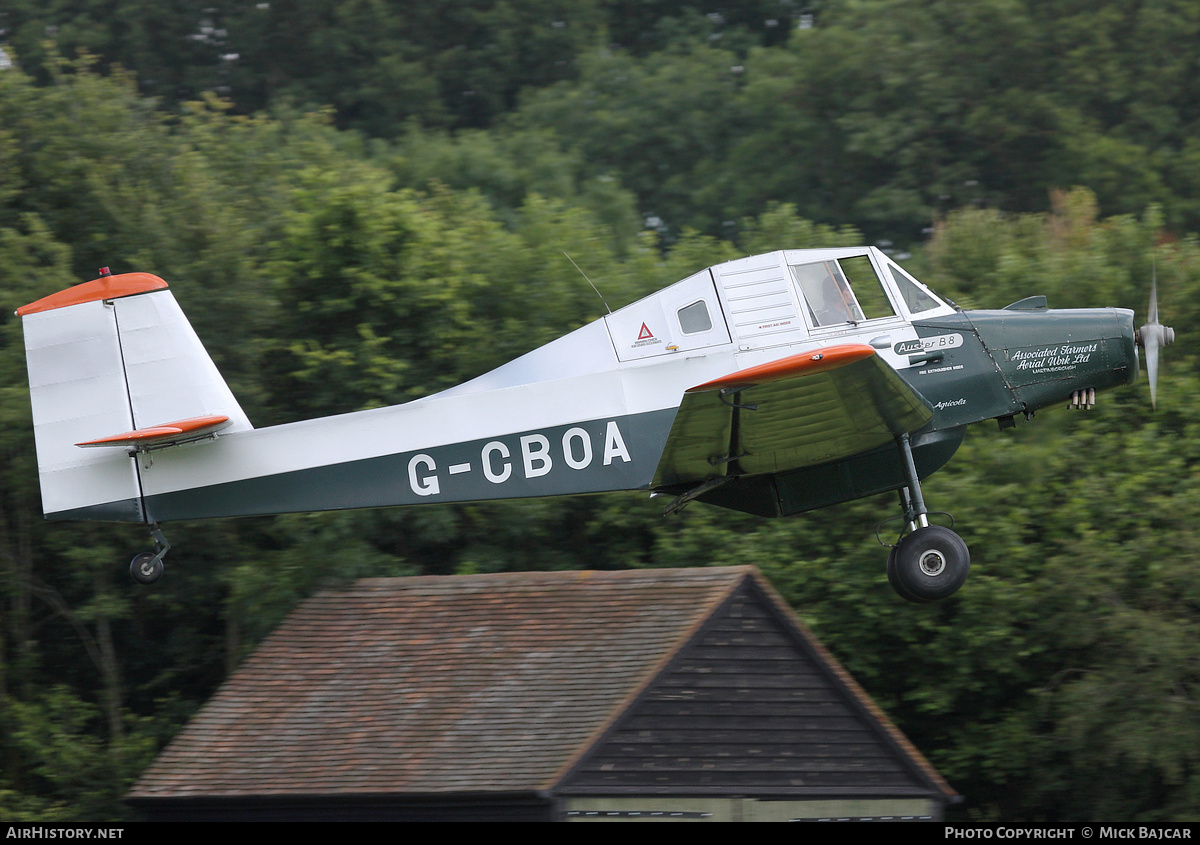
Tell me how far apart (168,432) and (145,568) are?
4.15 ft

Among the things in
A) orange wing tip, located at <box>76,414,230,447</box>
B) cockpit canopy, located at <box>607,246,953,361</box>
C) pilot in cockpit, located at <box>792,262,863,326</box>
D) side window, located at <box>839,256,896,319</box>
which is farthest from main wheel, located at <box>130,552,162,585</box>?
side window, located at <box>839,256,896,319</box>

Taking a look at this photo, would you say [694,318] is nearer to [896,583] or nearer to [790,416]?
[790,416]

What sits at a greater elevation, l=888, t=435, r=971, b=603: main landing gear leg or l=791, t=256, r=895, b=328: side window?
l=791, t=256, r=895, b=328: side window

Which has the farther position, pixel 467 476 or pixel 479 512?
pixel 479 512

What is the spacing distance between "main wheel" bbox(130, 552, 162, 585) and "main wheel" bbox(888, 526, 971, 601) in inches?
245

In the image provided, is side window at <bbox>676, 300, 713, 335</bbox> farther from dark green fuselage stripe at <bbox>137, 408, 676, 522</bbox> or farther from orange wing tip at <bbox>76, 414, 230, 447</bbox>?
orange wing tip at <bbox>76, 414, 230, 447</bbox>

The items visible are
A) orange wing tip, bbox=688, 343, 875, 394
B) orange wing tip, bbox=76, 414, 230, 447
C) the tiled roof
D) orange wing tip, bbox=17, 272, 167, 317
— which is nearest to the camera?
orange wing tip, bbox=688, 343, 875, 394

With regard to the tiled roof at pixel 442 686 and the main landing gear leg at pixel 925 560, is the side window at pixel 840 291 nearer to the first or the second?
the main landing gear leg at pixel 925 560

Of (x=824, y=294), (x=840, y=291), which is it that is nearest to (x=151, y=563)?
(x=824, y=294)

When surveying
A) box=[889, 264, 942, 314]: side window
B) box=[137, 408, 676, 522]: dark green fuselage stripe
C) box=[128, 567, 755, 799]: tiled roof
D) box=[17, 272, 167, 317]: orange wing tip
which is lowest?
box=[128, 567, 755, 799]: tiled roof

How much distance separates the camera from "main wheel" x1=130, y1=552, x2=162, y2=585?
11234 millimetres

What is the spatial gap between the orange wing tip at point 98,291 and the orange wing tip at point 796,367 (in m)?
5.32

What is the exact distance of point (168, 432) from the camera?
10859mm

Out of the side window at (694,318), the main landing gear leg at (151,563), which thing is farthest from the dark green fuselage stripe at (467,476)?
the side window at (694,318)
